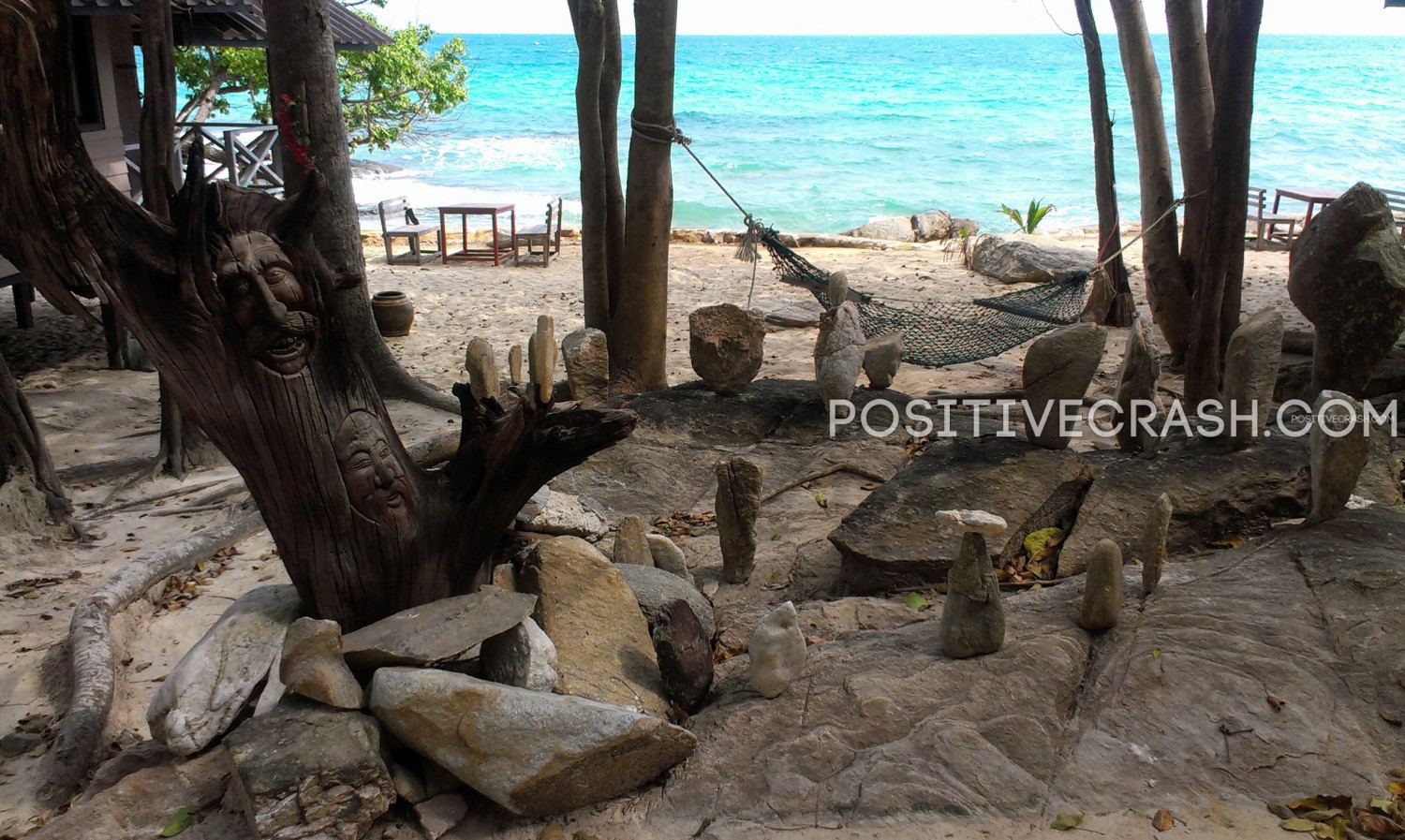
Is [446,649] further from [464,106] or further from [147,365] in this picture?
[464,106]

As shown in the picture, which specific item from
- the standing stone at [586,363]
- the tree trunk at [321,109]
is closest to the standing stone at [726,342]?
the standing stone at [586,363]

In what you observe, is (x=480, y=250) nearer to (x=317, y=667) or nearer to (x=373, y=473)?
(x=373, y=473)

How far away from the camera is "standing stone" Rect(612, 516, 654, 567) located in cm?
406

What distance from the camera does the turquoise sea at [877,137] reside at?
24641 mm

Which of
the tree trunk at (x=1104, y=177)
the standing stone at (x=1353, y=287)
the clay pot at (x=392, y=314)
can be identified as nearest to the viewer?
the standing stone at (x=1353, y=287)

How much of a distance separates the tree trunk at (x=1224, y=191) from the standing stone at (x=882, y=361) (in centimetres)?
170

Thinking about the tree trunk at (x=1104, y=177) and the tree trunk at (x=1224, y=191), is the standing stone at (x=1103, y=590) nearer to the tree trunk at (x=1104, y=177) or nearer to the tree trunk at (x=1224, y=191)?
the tree trunk at (x=1224, y=191)

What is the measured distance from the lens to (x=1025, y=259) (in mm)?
10883

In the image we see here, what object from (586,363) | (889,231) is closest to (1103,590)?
(586,363)

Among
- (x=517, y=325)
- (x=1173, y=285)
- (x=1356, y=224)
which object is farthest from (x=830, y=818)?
(x=517, y=325)

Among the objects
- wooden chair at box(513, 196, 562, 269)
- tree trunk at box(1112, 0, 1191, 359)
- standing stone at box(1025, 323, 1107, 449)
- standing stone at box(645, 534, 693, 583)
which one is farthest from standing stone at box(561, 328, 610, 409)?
wooden chair at box(513, 196, 562, 269)

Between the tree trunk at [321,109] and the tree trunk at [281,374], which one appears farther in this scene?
the tree trunk at [321,109]

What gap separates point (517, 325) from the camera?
9.17 meters

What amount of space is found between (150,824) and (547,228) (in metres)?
10.4
